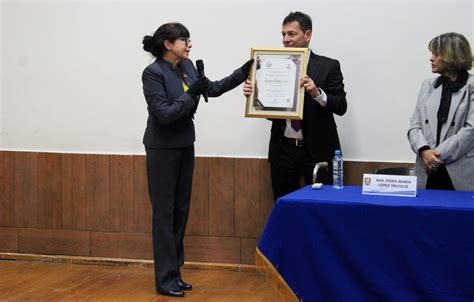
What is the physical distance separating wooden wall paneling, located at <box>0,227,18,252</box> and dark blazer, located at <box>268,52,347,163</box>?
2313mm

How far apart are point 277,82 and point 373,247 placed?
1.42 m

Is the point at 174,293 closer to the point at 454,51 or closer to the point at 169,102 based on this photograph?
the point at 169,102

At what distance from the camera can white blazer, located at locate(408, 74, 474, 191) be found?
12.7 feet

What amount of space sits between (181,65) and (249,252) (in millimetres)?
1456

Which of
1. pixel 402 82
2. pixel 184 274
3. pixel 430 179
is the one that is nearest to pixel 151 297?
pixel 184 274

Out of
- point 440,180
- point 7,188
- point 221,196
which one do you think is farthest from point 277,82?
point 7,188

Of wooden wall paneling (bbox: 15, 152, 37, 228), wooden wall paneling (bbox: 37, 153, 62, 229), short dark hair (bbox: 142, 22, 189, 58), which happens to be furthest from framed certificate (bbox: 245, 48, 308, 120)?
wooden wall paneling (bbox: 15, 152, 37, 228)

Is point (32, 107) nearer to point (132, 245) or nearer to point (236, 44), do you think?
point (132, 245)

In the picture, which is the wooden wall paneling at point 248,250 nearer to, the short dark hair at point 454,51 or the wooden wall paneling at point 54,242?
the wooden wall paneling at point 54,242

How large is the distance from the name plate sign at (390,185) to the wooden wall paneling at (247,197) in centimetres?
171

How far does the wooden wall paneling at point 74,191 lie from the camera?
17.9 feet

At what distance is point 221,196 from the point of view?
205 inches

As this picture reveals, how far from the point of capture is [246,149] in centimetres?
514

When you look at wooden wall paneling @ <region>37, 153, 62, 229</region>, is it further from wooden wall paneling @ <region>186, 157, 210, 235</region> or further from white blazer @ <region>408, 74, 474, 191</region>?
white blazer @ <region>408, 74, 474, 191</region>
